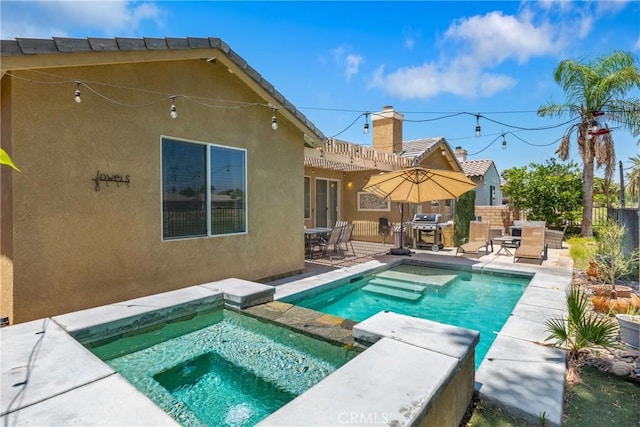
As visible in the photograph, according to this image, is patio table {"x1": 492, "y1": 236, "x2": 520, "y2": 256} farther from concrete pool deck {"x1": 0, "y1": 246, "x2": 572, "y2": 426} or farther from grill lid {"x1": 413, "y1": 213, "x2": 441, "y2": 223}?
concrete pool deck {"x1": 0, "y1": 246, "x2": 572, "y2": 426}

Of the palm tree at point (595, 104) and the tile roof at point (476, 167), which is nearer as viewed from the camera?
the palm tree at point (595, 104)

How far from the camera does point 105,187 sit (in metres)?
5.29

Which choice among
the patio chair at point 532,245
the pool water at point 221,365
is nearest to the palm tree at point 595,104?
the patio chair at point 532,245

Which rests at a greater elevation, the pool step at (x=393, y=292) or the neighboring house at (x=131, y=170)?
the neighboring house at (x=131, y=170)

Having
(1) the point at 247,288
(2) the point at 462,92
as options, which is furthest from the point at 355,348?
(2) the point at 462,92

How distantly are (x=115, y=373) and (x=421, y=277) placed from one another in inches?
324

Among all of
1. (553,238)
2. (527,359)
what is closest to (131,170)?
(527,359)

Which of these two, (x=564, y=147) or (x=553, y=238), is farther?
(x=564, y=147)

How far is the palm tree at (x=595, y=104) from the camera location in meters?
13.1

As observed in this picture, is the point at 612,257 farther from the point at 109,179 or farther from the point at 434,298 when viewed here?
the point at 109,179

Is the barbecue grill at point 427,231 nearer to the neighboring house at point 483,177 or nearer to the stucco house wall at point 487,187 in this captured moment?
the neighboring house at point 483,177

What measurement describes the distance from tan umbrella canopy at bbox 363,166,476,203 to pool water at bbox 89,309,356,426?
8312 millimetres

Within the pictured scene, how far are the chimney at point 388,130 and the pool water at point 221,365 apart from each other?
13153 millimetres

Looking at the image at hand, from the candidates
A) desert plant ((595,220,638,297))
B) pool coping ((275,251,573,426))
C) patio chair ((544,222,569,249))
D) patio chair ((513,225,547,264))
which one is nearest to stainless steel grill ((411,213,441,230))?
patio chair ((513,225,547,264))
